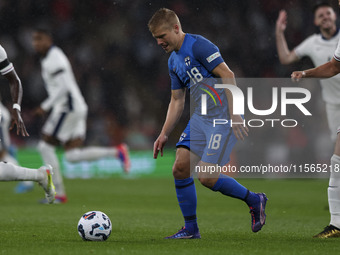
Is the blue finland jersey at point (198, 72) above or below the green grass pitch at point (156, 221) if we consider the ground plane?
above

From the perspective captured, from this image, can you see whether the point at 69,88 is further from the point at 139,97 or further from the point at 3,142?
the point at 139,97

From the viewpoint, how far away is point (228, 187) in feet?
18.1

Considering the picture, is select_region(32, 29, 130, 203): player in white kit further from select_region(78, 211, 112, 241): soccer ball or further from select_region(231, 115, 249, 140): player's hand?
select_region(231, 115, 249, 140): player's hand

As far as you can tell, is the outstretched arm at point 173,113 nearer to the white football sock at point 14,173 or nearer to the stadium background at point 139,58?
the white football sock at point 14,173

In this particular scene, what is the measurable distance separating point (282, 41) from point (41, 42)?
3.43 m

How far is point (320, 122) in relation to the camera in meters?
14.7

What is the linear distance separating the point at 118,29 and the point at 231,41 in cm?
297

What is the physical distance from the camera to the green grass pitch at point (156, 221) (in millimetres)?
4887

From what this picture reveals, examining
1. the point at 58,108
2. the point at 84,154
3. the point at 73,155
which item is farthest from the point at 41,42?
the point at 84,154

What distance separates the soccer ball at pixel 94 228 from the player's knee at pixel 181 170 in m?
0.68

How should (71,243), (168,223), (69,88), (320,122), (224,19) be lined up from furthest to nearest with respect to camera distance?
1. (224,19)
2. (320,122)
3. (69,88)
4. (168,223)
5. (71,243)

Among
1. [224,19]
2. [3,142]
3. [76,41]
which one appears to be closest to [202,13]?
[224,19]

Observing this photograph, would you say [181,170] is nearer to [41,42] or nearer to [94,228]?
[94,228]

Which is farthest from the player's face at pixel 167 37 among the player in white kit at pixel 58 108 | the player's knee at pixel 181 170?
the player in white kit at pixel 58 108
